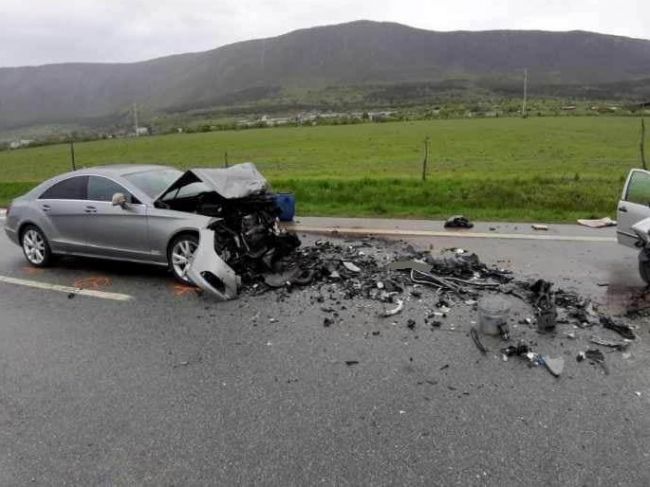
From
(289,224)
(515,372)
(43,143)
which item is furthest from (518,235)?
(43,143)

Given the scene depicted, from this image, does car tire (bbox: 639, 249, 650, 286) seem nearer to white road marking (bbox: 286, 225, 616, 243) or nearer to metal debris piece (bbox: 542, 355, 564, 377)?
metal debris piece (bbox: 542, 355, 564, 377)

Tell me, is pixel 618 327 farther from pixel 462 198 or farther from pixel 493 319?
pixel 462 198

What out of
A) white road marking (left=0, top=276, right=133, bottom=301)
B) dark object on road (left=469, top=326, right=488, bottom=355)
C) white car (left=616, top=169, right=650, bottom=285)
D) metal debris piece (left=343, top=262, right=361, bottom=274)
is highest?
white car (left=616, top=169, right=650, bottom=285)

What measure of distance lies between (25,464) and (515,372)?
3664mm

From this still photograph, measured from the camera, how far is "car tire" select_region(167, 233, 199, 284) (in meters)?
6.92

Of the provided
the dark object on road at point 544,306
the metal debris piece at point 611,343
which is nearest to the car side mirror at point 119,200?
the dark object on road at point 544,306

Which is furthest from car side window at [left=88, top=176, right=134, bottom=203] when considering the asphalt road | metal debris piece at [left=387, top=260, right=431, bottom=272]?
metal debris piece at [left=387, top=260, right=431, bottom=272]

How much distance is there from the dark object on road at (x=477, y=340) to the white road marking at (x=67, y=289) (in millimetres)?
4123

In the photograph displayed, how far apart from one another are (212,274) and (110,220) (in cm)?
220

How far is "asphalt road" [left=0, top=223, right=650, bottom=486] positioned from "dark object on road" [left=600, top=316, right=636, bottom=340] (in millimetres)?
149

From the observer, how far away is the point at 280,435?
11.5 feet

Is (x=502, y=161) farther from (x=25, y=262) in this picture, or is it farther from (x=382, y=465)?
(x=382, y=465)

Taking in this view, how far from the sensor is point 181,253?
23.0ft

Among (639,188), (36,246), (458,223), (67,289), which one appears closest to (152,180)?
(67,289)
